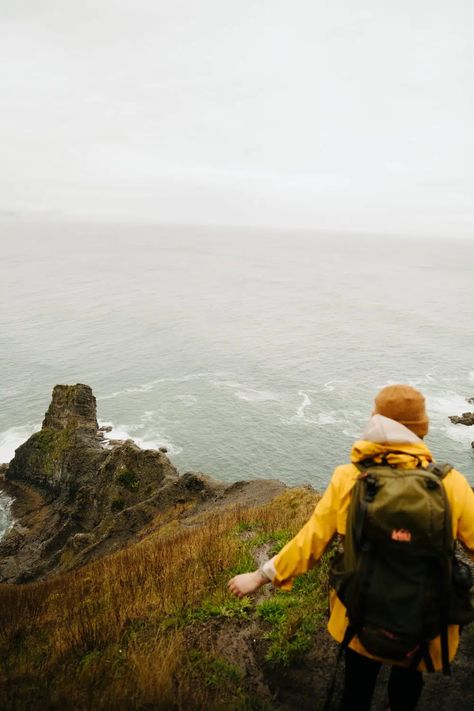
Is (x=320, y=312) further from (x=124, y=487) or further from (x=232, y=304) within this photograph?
(x=124, y=487)

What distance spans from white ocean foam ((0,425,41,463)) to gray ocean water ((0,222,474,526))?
16 centimetres

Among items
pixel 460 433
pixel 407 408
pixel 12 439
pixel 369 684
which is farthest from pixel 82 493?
pixel 460 433

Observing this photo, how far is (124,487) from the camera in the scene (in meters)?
31.1

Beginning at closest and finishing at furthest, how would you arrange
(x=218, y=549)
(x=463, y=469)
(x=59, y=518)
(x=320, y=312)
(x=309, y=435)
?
(x=218, y=549) → (x=59, y=518) → (x=463, y=469) → (x=309, y=435) → (x=320, y=312)

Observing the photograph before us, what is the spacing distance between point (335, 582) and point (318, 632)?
346 centimetres

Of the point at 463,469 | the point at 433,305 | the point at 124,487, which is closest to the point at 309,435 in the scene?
the point at 463,469

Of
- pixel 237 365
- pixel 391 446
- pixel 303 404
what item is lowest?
pixel 303 404

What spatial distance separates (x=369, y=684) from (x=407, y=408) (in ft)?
8.12

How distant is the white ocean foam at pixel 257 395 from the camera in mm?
63312

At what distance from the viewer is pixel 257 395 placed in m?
64.9

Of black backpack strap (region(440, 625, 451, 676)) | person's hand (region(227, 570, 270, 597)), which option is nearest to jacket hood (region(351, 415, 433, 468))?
black backpack strap (region(440, 625, 451, 676))

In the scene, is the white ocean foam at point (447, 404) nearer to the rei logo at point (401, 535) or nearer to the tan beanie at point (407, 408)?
the tan beanie at point (407, 408)

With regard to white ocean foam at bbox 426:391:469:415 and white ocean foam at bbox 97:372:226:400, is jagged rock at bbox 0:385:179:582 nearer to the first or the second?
white ocean foam at bbox 97:372:226:400

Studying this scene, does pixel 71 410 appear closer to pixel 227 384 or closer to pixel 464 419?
pixel 227 384
